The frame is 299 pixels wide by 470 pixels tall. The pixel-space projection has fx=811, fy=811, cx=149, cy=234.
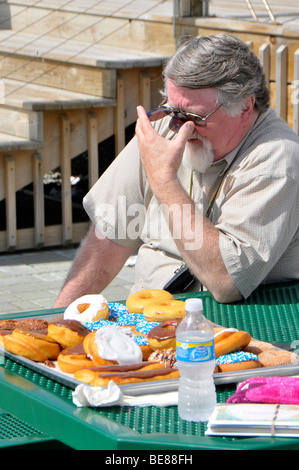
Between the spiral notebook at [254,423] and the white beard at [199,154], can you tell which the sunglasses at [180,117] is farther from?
the spiral notebook at [254,423]

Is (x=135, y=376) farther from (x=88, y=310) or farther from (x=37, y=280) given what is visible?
(x=37, y=280)

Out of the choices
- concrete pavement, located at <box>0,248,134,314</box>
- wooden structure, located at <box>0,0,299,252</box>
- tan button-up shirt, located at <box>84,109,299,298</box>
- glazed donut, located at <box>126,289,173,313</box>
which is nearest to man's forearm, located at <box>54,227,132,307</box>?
tan button-up shirt, located at <box>84,109,299,298</box>

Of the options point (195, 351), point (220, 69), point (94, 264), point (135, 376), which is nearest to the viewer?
point (195, 351)

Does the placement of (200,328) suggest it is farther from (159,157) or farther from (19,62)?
(19,62)

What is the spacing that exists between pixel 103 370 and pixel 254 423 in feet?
1.27

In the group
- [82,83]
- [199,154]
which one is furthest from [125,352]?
[82,83]

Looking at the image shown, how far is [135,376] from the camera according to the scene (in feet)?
5.81

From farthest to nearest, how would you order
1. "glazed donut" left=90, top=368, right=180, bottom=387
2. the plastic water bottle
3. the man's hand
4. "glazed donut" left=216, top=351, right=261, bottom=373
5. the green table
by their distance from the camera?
the man's hand
"glazed donut" left=216, top=351, right=261, bottom=373
"glazed donut" left=90, top=368, right=180, bottom=387
the plastic water bottle
the green table

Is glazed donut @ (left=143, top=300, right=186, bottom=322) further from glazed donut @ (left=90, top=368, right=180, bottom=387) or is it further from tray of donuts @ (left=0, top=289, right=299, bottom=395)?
glazed donut @ (left=90, top=368, right=180, bottom=387)

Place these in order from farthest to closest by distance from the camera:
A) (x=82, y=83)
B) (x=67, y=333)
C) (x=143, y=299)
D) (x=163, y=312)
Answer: (x=82, y=83)
(x=143, y=299)
(x=163, y=312)
(x=67, y=333)

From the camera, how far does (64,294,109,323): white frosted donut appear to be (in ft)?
7.19

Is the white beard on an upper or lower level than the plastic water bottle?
upper

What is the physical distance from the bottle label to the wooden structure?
3904mm
